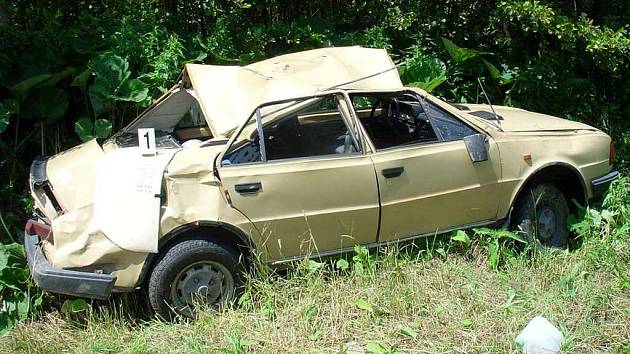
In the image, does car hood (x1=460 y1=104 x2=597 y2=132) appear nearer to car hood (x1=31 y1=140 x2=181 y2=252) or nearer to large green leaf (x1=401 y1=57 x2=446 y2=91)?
large green leaf (x1=401 y1=57 x2=446 y2=91)

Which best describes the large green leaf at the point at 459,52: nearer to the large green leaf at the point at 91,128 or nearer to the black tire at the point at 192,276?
the large green leaf at the point at 91,128

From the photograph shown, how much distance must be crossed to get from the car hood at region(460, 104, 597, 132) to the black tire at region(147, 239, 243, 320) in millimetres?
2478

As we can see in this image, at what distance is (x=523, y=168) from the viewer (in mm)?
5641

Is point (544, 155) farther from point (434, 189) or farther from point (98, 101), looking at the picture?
point (98, 101)

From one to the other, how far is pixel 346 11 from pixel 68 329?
19.8 feet

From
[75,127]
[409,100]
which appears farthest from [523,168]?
[75,127]

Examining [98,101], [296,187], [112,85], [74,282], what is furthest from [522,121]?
[98,101]

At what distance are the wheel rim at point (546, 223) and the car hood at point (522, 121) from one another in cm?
68

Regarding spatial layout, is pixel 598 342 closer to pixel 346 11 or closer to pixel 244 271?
pixel 244 271

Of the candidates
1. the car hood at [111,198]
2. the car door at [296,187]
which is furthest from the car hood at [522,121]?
the car hood at [111,198]

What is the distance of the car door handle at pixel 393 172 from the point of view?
17.0 feet

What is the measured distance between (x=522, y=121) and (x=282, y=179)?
2353mm

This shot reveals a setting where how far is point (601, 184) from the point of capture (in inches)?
235

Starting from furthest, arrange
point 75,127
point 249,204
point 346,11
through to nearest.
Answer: point 346,11 → point 75,127 → point 249,204
